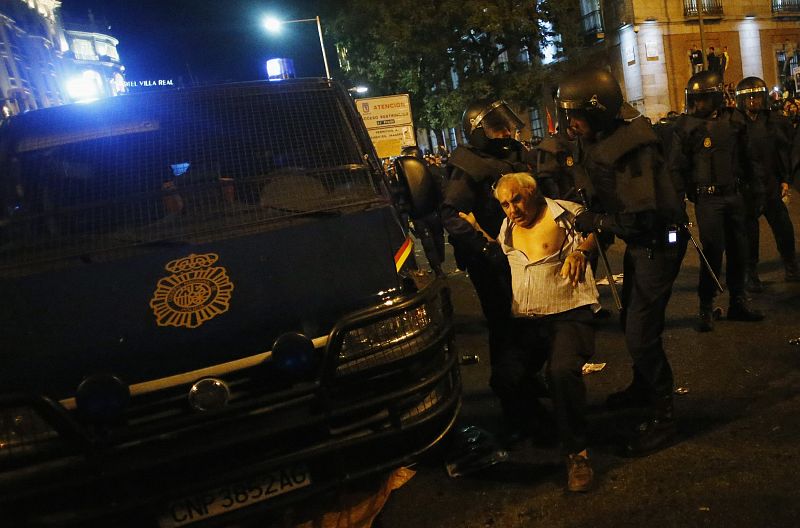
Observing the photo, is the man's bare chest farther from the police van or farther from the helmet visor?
the helmet visor

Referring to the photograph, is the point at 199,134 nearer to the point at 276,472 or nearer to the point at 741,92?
the point at 276,472

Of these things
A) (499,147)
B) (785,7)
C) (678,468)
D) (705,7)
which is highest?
(705,7)

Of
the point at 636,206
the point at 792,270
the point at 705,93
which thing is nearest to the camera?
the point at 636,206

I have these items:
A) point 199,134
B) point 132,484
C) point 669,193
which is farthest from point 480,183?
point 132,484

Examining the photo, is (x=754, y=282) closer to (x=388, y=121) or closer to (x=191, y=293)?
(x=191, y=293)

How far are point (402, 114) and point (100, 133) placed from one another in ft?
37.2

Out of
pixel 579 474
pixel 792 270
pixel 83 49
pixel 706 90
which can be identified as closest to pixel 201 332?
pixel 579 474

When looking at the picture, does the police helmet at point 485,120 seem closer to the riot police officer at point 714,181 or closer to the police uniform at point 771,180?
the riot police officer at point 714,181

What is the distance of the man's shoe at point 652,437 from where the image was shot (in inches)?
132

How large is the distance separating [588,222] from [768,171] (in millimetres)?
3892

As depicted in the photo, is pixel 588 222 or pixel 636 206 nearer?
pixel 636 206

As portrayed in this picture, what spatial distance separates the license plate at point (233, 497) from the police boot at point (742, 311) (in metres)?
4.16

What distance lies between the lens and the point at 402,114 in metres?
14.4

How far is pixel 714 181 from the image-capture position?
5.12 meters
